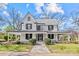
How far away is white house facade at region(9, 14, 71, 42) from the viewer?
3514 mm

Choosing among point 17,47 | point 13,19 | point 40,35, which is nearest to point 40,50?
point 40,35

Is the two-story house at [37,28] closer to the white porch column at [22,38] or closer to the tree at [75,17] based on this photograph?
the white porch column at [22,38]

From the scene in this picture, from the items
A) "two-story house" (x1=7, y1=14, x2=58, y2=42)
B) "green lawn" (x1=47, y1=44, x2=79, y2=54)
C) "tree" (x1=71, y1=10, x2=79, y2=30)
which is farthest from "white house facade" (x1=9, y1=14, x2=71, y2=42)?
"tree" (x1=71, y1=10, x2=79, y2=30)

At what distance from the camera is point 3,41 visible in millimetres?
3547

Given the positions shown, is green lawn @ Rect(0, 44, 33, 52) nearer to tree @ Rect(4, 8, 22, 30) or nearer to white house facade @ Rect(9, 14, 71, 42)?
white house facade @ Rect(9, 14, 71, 42)

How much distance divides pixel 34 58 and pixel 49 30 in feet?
1.45

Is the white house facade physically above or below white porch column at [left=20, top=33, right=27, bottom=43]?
above

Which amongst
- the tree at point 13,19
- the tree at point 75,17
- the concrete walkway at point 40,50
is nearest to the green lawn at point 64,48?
the concrete walkway at point 40,50

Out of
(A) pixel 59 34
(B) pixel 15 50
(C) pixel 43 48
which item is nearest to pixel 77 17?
(A) pixel 59 34

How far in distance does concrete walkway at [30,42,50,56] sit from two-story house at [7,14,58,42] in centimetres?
9

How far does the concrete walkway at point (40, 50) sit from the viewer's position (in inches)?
138

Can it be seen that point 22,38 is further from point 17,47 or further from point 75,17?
point 75,17

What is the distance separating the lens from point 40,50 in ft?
11.5

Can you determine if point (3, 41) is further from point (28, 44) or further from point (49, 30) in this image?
point (49, 30)
